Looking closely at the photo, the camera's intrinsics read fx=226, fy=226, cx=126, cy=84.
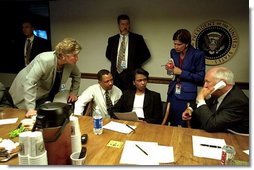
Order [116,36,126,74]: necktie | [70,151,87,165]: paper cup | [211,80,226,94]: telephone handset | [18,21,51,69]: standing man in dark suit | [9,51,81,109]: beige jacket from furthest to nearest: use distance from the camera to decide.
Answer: [18,21,51,69]: standing man in dark suit, [116,36,126,74]: necktie, [9,51,81,109]: beige jacket, [211,80,226,94]: telephone handset, [70,151,87,165]: paper cup

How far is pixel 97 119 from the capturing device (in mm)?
1473

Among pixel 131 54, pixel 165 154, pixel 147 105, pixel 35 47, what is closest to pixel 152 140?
pixel 165 154

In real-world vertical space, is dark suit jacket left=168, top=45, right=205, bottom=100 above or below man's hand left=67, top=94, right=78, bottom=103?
above

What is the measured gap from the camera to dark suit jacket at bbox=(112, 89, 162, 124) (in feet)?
7.32

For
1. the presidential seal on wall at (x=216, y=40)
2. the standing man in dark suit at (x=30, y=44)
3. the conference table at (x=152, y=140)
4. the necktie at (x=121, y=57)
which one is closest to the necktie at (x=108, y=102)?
the conference table at (x=152, y=140)

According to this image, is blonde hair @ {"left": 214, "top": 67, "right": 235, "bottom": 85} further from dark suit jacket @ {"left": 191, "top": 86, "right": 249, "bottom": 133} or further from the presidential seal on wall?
the presidential seal on wall

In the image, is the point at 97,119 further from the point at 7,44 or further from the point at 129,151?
the point at 7,44

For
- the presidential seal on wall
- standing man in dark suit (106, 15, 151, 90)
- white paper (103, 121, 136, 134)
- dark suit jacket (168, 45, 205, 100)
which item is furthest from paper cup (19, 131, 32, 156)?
the presidential seal on wall

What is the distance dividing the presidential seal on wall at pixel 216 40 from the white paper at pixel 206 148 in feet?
6.26

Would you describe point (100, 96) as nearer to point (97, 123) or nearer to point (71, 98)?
point (71, 98)

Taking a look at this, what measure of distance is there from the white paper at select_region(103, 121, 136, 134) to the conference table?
41mm

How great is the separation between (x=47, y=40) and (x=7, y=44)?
36.7 inches

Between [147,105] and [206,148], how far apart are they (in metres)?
0.98

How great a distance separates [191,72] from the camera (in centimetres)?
229
